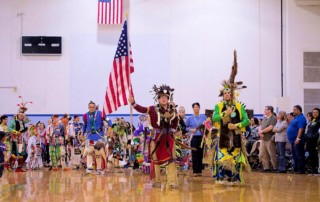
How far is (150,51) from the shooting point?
57.8 ft

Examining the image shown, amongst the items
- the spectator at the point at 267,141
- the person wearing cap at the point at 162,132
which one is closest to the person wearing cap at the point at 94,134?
the person wearing cap at the point at 162,132

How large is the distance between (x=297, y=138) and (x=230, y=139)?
11.4 feet

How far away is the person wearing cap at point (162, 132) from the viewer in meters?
8.63

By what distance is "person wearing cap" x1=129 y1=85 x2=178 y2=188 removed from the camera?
8.63m

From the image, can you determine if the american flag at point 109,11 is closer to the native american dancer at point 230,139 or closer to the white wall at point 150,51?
the white wall at point 150,51

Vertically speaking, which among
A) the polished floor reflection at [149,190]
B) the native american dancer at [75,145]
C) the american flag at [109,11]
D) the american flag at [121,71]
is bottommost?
the polished floor reflection at [149,190]

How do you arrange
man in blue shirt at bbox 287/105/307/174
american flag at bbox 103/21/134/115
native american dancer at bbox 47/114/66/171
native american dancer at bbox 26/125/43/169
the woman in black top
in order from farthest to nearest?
1. native american dancer at bbox 26/125/43/169
2. native american dancer at bbox 47/114/66/171
3. man in blue shirt at bbox 287/105/307/174
4. the woman in black top
5. american flag at bbox 103/21/134/115

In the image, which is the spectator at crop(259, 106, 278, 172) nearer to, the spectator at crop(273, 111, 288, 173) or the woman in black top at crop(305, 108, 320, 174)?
the spectator at crop(273, 111, 288, 173)

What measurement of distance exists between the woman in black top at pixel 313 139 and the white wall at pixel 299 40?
224 inches

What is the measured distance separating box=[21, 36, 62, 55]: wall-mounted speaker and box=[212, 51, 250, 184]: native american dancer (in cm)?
950

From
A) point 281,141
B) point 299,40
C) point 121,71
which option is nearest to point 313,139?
point 281,141

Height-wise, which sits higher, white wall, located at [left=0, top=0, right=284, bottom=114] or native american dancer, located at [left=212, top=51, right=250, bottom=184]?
white wall, located at [left=0, top=0, right=284, bottom=114]

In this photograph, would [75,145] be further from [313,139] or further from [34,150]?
[313,139]

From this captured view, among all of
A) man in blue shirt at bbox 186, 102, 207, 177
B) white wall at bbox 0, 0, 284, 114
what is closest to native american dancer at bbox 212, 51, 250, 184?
man in blue shirt at bbox 186, 102, 207, 177
